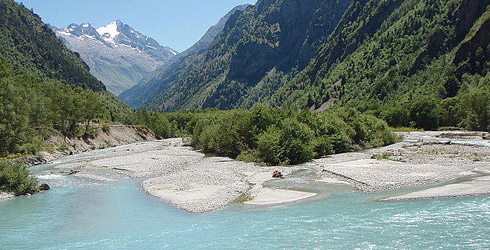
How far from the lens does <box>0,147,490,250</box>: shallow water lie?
20.1 m

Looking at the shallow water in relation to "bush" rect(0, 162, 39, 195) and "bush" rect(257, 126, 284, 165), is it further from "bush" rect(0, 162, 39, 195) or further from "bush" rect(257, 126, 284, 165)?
"bush" rect(257, 126, 284, 165)

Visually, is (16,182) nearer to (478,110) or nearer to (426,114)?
(478,110)

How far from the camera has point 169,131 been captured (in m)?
182

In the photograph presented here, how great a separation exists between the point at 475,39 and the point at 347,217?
554 feet

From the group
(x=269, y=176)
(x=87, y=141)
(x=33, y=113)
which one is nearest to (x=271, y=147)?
(x=269, y=176)

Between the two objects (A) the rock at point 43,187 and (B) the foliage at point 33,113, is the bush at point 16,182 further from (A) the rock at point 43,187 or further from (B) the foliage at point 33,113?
(B) the foliage at point 33,113

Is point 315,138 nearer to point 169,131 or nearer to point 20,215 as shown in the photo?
point 20,215

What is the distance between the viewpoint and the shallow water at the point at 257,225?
20.1m

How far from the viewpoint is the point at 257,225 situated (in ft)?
78.4

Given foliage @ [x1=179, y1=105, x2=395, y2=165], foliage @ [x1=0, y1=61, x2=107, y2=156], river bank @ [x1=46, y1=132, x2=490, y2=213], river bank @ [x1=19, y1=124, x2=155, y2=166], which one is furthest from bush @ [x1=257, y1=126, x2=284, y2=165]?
foliage @ [x1=0, y1=61, x2=107, y2=156]

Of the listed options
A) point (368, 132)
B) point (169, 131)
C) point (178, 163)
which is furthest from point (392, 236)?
point (169, 131)

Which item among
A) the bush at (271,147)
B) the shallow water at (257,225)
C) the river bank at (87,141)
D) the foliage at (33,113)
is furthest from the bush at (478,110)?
the foliage at (33,113)

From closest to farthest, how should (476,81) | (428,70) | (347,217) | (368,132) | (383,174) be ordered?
1. (347,217)
2. (383,174)
3. (368,132)
4. (476,81)
5. (428,70)

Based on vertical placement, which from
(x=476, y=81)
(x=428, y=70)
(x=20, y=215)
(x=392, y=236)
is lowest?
(x=392, y=236)
